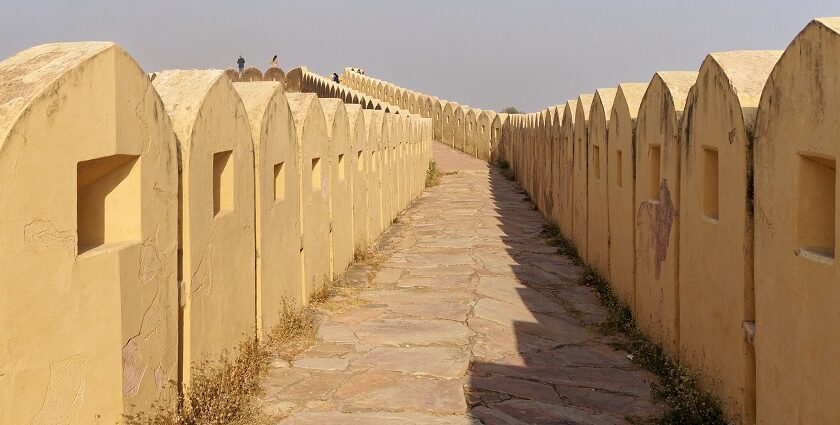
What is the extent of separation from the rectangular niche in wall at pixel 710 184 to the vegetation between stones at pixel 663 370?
41.5 inches

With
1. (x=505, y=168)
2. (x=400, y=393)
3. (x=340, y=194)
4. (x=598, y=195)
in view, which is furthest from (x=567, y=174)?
(x=505, y=168)

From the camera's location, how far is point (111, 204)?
4.02m

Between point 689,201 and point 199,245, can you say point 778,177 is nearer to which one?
point 689,201

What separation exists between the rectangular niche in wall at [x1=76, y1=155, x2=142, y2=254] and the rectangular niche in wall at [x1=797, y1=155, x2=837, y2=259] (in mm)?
3010

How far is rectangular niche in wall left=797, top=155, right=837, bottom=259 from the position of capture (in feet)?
12.3

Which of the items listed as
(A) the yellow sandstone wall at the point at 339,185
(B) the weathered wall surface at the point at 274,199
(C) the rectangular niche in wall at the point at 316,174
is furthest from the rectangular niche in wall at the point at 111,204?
(A) the yellow sandstone wall at the point at 339,185

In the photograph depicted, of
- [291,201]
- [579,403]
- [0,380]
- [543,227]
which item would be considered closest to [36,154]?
[0,380]

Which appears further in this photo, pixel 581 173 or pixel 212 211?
pixel 581 173

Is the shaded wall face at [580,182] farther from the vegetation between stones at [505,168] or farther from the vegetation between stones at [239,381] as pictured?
the vegetation between stones at [505,168]

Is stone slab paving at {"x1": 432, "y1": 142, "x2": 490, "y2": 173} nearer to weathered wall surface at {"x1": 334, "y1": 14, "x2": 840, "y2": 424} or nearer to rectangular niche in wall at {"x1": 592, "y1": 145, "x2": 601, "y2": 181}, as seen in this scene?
rectangular niche in wall at {"x1": 592, "y1": 145, "x2": 601, "y2": 181}

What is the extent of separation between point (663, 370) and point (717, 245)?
1339 millimetres

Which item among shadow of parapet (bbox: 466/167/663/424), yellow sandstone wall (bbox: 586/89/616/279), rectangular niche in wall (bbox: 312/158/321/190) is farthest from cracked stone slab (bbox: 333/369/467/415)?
yellow sandstone wall (bbox: 586/89/616/279)

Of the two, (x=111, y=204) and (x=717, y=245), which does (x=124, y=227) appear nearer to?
(x=111, y=204)

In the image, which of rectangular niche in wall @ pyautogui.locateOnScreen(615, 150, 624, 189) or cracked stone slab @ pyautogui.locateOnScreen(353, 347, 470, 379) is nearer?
cracked stone slab @ pyautogui.locateOnScreen(353, 347, 470, 379)
